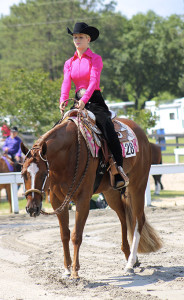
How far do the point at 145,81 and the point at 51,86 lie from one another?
46264mm

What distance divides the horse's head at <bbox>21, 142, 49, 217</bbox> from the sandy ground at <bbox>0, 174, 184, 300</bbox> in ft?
3.01

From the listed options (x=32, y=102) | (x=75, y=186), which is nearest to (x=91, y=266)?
(x=75, y=186)

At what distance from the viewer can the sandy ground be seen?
522 centimetres

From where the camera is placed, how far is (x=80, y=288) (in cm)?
537

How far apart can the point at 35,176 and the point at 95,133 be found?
126cm

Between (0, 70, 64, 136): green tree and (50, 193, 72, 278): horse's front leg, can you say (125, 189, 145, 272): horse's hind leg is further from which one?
(0, 70, 64, 136): green tree

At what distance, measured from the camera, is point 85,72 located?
6309 millimetres

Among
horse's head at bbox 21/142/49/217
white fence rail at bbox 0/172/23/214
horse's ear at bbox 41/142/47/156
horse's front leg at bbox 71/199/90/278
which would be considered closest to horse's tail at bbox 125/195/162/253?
horse's front leg at bbox 71/199/90/278

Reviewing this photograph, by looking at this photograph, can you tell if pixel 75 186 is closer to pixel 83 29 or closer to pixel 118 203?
pixel 118 203

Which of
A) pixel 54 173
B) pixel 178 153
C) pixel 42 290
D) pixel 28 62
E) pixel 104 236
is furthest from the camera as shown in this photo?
pixel 28 62

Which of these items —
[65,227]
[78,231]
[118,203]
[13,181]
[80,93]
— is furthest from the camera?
[13,181]

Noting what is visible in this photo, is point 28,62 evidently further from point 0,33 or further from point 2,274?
point 2,274

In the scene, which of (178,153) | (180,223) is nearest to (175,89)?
(178,153)

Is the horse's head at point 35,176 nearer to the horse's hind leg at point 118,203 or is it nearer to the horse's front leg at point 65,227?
the horse's front leg at point 65,227
